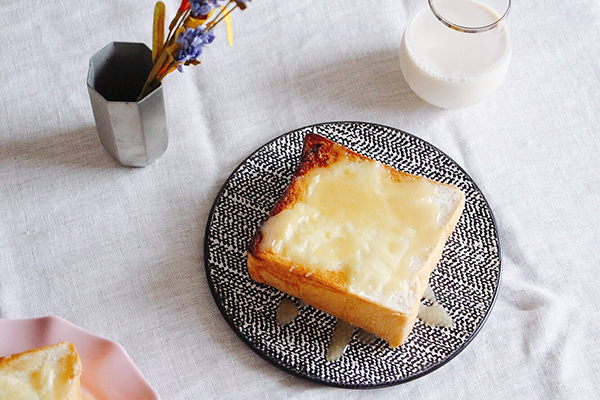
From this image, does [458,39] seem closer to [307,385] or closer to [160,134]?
[160,134]

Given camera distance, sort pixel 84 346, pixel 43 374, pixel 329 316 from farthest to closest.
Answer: pixel 329 316
pixel 84 346
pixel 43 374

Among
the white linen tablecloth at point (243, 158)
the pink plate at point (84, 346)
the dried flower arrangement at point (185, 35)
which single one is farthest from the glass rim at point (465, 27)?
the pink plate at point (84, 346)

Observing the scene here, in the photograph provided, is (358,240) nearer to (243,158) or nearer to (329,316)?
(329,316)

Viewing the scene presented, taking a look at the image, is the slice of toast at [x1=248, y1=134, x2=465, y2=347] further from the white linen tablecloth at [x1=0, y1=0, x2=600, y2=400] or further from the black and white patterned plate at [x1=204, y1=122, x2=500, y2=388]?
the white linen tablecloth at [x1=0, y1=0, x2=600, y2=400]

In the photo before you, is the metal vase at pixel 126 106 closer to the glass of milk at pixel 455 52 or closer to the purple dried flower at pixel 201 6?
the purple dried flower at pixel 201 6

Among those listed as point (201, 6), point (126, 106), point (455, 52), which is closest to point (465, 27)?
point (455, 52)
